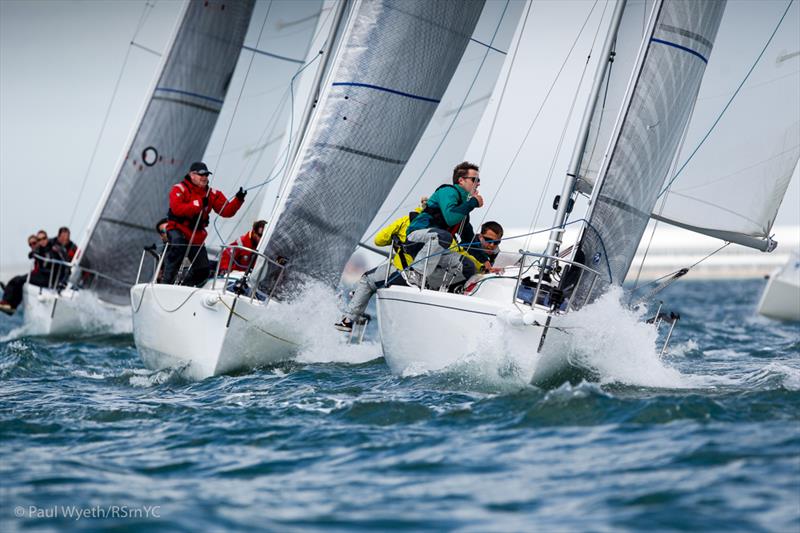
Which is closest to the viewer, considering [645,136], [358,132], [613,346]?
[613,346]

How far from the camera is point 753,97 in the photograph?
30.9 feet

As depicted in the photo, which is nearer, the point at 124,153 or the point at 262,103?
the point at 262,103

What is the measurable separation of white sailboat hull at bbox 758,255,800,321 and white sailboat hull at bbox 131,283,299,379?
1299 centimetres

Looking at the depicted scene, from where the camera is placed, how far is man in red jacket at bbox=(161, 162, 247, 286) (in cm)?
998

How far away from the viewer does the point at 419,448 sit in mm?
5672

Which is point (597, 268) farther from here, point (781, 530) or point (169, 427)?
point (781, 530)

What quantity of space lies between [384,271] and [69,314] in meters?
5.90

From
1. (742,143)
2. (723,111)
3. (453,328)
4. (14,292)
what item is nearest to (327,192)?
(453,328)

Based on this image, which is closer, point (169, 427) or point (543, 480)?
point (543, 480)

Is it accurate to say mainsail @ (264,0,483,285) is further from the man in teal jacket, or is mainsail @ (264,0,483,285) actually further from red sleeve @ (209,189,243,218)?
the man in teal jacket

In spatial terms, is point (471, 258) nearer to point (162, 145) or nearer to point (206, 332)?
point (206, 332)

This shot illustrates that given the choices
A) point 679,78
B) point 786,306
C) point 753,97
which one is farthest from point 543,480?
point 786,306

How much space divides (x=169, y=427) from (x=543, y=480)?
8.01ft

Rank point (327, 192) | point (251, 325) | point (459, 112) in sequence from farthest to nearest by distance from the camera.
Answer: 1. point (459, 112)
2. point (327, 192)
3. point (251, 325)
